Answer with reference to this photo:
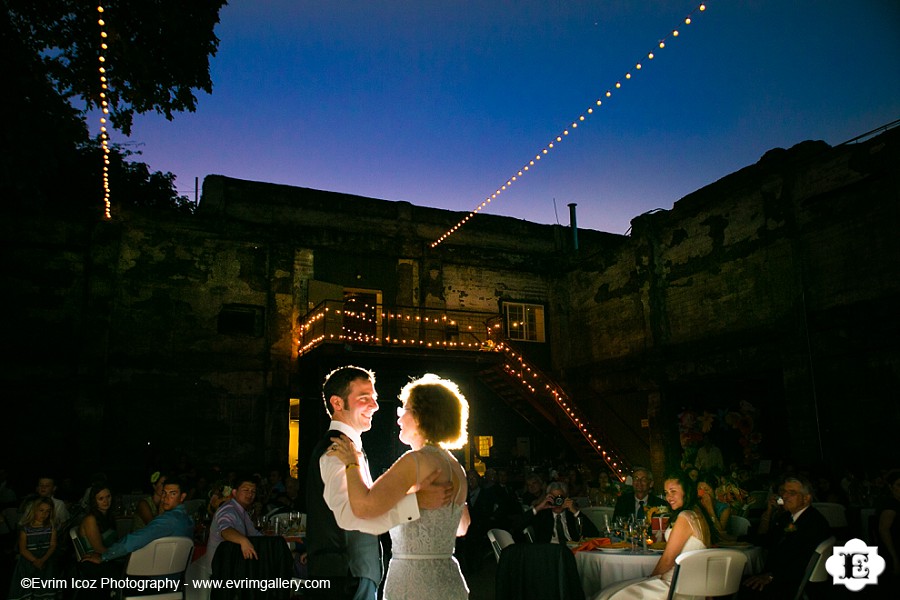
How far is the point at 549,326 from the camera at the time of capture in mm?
20672

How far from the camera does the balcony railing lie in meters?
16.4

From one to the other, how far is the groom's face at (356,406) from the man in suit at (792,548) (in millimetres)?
4083

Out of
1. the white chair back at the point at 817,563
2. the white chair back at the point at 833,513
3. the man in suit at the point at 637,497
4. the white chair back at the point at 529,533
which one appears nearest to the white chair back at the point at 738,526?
the man in suit at the point at 637,497

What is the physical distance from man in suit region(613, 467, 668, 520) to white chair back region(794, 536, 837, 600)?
90.5 inches

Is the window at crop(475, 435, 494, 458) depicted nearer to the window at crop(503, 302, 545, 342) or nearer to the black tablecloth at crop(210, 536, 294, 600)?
the window at crop(503, 302, 545, 342)

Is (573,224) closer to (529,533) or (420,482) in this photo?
(529,533)

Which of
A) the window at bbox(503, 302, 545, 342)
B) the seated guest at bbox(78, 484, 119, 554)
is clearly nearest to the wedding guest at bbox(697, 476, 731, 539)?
the seated guest at bbox(78, 484, 119, 554)

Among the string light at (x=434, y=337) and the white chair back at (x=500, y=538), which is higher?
the string light at (x=434, y=337)

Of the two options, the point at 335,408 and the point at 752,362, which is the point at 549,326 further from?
the point at 335,408

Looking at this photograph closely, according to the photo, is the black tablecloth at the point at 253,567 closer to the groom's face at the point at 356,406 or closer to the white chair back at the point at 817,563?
the groom's face at the point at 356,406

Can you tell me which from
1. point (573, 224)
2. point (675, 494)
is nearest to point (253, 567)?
point (675, 494)

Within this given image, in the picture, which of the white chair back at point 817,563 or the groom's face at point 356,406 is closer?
the groom's face at point 356,406

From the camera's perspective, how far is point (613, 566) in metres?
5.85

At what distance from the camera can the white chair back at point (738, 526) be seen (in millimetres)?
7688
